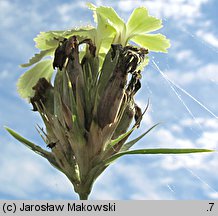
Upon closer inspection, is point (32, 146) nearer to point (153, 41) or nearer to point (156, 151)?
point (156, 151)

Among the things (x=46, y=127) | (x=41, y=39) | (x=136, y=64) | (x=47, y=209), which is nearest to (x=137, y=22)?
(x=136, y=64)

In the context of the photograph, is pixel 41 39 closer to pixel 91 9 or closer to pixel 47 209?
pixel 91 9

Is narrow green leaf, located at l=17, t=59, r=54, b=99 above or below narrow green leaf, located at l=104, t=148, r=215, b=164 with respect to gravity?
above

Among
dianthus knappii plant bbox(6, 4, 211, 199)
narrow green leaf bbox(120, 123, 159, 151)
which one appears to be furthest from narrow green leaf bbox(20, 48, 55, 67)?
narrow green leaf bbox(120, 123, 159, 151)

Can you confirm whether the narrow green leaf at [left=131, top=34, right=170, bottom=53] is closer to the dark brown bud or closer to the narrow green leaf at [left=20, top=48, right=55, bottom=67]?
the narrow green leaf at [left=20, top=48, right=55, bottom=67]

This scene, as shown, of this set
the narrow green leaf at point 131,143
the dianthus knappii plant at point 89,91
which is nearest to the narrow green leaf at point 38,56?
the dianthus knappii plant at point 89,91

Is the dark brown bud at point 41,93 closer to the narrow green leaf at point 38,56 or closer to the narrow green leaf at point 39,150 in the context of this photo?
the narrow green leaf at point 38,56

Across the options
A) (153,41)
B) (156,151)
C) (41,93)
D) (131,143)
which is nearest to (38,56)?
(41,93)
